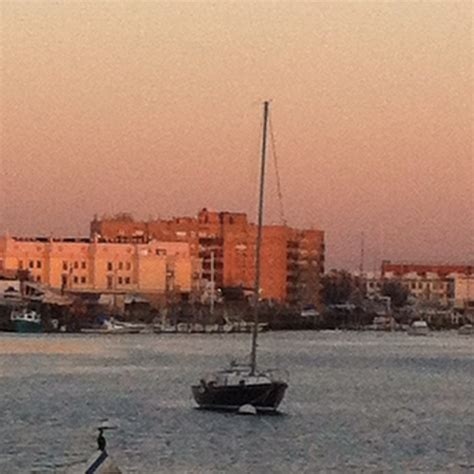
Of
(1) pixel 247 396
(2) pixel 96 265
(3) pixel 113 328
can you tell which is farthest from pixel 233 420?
(2) pixel 96 265

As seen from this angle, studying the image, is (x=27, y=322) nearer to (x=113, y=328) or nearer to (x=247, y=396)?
(x=113, y=328)

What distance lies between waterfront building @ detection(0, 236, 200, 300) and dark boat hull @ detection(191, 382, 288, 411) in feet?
397

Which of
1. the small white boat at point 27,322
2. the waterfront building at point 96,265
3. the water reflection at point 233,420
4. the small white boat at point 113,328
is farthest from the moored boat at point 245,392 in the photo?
the waterfront building at point 96,265

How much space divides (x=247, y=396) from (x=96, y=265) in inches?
4911

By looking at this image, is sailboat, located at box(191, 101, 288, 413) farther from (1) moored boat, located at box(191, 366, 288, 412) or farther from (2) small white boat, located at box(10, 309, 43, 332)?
(2) small white boat, located at box(10, 309, 43, 332)

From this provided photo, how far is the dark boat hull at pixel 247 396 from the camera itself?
45.2m

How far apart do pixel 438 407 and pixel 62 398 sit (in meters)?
11.5

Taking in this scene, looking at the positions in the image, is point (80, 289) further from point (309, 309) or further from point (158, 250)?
point (309, 309)

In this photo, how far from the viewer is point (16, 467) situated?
103ft

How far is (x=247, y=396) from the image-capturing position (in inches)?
1777

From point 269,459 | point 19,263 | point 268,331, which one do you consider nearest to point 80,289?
point 19,263

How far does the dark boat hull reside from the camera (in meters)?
45.2

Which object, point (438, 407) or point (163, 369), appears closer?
point (438, 407)

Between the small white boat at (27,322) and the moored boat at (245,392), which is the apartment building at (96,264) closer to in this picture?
the small white boat at (27,322)
